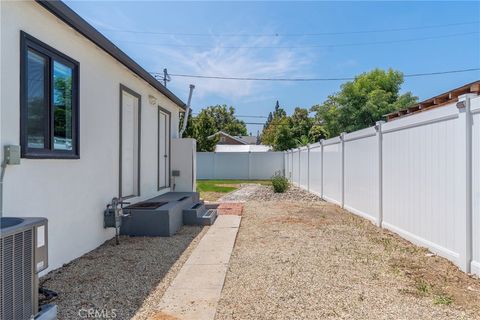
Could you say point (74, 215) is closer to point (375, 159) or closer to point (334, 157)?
point (375, 159)

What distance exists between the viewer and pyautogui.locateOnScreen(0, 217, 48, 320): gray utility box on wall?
7.95ft

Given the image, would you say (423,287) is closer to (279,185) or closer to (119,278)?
(119,278)

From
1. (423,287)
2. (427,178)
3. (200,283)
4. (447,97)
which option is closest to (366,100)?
(447,97)

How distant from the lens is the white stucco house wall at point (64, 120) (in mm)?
3850

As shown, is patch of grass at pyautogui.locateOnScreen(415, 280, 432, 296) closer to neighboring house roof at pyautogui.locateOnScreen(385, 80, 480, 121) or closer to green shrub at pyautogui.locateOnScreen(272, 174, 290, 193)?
neighboring house roof at pyautogui.locateOnScreen(385, 80, 480, 121)

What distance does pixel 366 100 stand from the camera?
23562mm

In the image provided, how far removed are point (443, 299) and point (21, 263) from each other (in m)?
3.79

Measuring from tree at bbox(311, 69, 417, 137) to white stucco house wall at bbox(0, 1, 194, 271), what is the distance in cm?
1848

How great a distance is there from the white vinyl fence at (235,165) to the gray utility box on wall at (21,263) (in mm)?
23740

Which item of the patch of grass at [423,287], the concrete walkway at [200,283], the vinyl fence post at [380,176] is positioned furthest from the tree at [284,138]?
the patch of grass at [423,287]

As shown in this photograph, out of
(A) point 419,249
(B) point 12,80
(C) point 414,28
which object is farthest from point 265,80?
(B) point 12,80

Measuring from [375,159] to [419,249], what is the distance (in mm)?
2634

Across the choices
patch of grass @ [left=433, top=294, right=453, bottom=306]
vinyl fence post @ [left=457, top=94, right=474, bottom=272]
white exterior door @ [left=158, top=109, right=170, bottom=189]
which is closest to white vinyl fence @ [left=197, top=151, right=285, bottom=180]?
white exterior door @ [left=158, top=109, right=170, bottom=189]

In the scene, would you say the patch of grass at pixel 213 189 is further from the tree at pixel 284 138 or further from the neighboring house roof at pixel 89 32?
the tree at pixel 284 138
